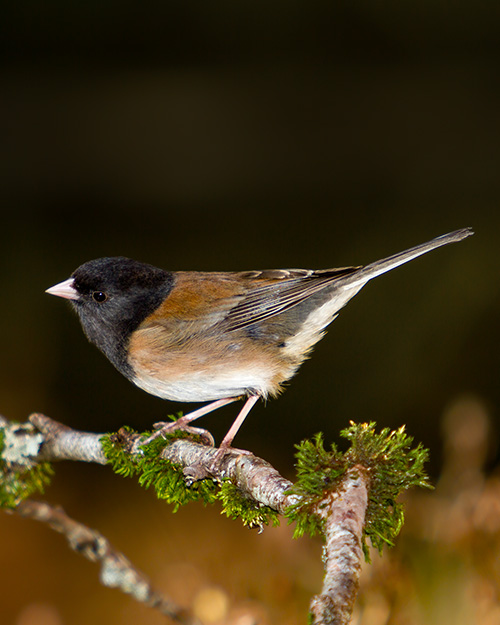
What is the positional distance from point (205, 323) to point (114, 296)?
25cm

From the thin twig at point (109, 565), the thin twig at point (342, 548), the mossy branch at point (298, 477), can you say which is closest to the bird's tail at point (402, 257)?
the mossy branch at point (298, 477)

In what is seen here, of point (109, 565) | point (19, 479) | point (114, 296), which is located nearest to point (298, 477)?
point (109, 565)

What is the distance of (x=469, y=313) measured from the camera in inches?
117

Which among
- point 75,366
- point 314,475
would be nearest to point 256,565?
point 314,475

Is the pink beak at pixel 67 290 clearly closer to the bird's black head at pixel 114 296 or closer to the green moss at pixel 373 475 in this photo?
the bird's black head at pixel 114 296

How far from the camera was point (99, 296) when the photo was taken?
1.55 m

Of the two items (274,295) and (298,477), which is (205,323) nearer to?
(274,295)

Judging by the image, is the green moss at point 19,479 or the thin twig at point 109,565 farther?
the green moss at point 19,479

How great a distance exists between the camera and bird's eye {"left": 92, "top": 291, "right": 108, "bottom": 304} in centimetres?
155

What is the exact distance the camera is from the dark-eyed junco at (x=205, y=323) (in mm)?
1466

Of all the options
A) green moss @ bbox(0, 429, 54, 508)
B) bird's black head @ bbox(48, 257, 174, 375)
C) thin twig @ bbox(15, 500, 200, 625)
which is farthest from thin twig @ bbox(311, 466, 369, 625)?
green moss @ bbox(0, 429, 54, 508)

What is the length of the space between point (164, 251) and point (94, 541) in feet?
8.04

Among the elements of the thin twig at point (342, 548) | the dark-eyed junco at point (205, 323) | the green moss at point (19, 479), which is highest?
the dark-eyed junco at point (205, 323)

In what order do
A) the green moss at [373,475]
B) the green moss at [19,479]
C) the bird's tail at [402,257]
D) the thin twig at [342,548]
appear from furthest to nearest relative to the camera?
the green moss at [19,479], the bird's tail at [402,257], the green moss at [373,475], the thin twig at [342,548]
